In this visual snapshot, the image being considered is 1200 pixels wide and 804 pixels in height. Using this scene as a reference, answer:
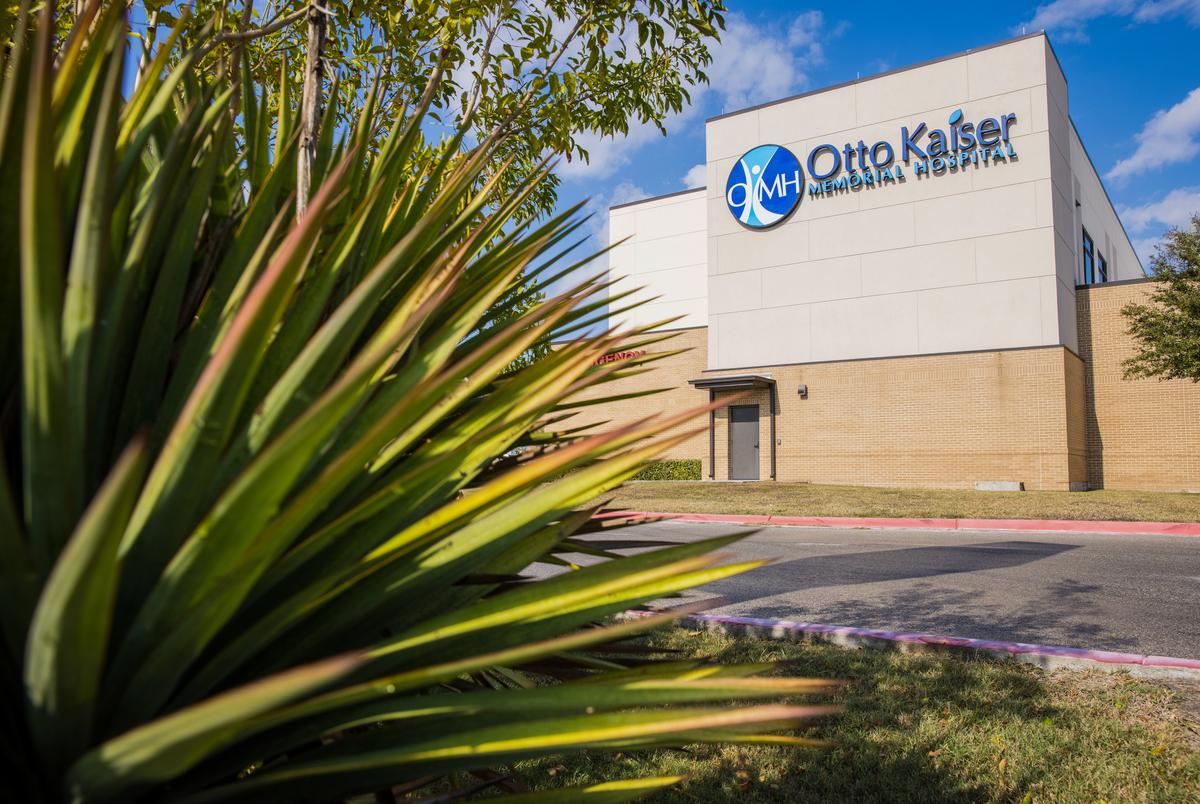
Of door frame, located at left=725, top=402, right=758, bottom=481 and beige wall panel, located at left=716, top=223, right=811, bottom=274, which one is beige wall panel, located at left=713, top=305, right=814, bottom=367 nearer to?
door frame, located at left=725, top=402, right=758, bottom=481

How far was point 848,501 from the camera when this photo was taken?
1759 cm

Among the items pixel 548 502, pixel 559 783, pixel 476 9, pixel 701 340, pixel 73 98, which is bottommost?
pixel 559 783

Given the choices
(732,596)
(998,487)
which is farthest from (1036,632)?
(998,487)

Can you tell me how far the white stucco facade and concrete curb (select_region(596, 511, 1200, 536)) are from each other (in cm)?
1034

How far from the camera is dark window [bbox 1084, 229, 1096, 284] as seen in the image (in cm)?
2802

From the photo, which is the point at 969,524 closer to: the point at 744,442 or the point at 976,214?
the point at 744,442

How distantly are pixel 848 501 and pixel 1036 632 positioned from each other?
12.3m

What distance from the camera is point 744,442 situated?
86.9 feet

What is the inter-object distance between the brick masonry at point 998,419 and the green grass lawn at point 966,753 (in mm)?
18135

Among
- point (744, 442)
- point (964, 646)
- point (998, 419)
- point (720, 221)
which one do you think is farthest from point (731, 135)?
point (964, 646)

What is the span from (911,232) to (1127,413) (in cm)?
843

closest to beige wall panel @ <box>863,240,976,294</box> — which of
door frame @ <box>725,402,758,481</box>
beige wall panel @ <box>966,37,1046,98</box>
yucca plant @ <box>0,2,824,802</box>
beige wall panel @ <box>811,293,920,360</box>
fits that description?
beige wall panel @ <box>811,293,920,360</box>

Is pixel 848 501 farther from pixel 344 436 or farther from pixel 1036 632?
pixel 344 436

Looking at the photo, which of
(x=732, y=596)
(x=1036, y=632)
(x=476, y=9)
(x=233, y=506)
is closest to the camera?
(x=233, y=506)
